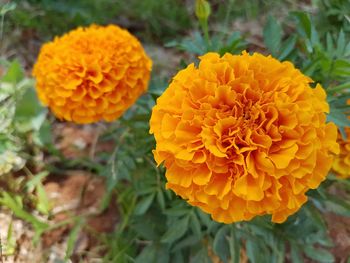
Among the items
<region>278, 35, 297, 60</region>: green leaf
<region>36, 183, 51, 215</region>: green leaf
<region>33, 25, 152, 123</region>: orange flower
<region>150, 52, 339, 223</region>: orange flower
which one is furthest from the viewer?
<region>36, 183, 51, 215</region>: green leaf

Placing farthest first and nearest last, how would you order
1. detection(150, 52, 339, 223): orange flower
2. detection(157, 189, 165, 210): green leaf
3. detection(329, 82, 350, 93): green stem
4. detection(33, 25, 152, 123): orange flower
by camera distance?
detection(157, 189, 165, 210): green leaf < detection(33, 25, 152, 123): orange flower < detection(329, 82, 350, 93): green stem < detection(150, 52, 339, 223): orange flower

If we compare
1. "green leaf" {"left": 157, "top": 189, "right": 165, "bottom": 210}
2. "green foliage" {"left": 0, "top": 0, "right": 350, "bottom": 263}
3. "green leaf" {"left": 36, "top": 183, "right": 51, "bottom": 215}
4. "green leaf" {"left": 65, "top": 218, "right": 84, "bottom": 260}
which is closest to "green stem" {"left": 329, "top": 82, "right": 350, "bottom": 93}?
"green foliage" {"left": 0, "top": 0, "right": 350, "bottom": 263}

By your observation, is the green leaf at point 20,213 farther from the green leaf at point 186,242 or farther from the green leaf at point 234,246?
the green leaf at point 234,246

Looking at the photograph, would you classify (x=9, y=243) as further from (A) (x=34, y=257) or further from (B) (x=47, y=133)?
(B) (x=47, y=133)

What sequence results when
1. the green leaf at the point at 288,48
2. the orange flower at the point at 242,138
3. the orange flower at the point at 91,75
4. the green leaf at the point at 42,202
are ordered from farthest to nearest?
1. the green leaf at the point at 42,202
2. the orange flower at the point at 91,75
3. the green leaf at the point at 288,48
4. the orange flower at the point at 242,138

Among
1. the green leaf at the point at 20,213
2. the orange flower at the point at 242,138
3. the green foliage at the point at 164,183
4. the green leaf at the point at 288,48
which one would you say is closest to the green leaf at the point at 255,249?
the green foliage at the point at 164,183

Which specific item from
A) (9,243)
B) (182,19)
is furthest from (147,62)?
(182,19)

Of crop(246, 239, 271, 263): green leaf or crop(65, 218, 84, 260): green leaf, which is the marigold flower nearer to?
crop(246, 239, 271, 263): green leaf
